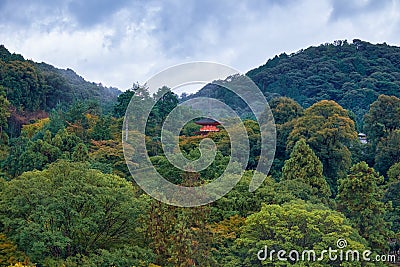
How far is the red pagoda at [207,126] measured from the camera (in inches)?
862

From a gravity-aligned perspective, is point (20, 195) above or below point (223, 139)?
below

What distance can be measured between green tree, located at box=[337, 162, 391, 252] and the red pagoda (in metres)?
9.32

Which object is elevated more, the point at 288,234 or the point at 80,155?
the point at 80,155

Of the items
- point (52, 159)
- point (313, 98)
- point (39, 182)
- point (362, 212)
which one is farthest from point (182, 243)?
point (313, 98)

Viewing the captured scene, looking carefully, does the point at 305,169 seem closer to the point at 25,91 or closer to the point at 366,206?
the point at 366,206

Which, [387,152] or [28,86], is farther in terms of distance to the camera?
[28,86]

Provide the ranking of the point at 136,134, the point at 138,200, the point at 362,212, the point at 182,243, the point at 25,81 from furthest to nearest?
the point at 25,81, the point at 136,134, the point at 362,212, the point at 138,200, the point at 182,243

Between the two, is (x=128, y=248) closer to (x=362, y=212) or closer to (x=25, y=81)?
(x=362, y=212)

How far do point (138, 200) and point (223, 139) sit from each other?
8.43 m

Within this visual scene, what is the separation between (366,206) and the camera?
12992 mm

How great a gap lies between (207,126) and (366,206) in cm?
1025

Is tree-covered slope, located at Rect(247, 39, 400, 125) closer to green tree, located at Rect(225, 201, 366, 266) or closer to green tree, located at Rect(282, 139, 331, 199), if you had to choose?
green tree, located at Rect(282, 139, 331, 199)

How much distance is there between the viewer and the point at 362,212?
12883mm

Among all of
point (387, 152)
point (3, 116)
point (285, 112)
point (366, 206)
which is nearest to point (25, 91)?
point (3, 116)
